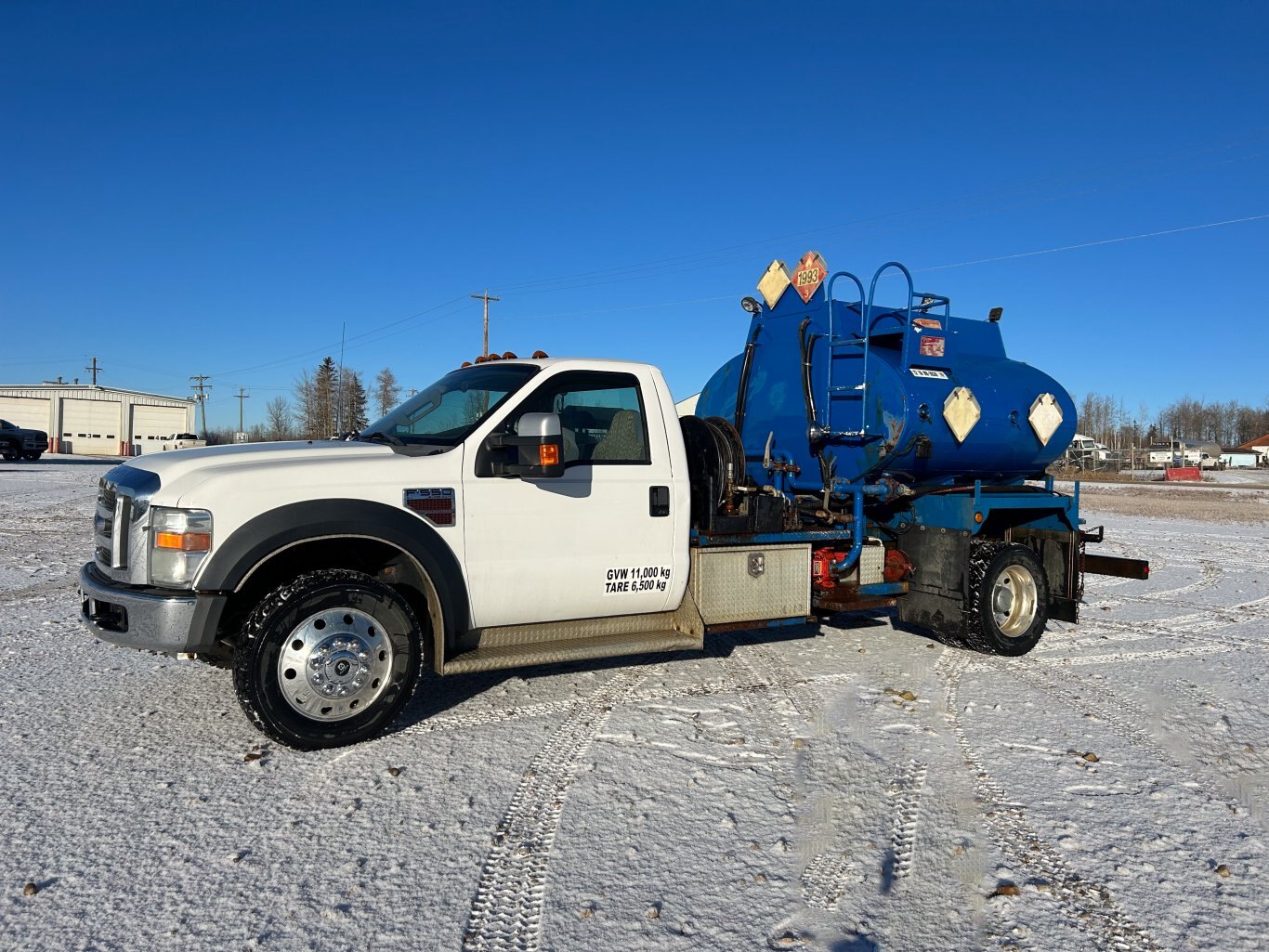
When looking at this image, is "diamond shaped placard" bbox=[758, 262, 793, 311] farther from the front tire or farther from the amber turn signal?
the amber turn signal

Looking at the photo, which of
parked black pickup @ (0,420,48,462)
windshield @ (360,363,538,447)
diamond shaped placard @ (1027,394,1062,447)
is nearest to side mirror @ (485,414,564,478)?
windshield @ (360,363,538,447)

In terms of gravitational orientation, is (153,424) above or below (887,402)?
above

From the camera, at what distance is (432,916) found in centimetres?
318

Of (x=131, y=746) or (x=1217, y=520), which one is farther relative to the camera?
(x=1217, y=520)

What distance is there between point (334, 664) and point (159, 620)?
0.87 metres

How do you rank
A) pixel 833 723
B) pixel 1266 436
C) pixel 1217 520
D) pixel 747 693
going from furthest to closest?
pixel 1266 436 → pixel 1217 520 → pixel 747 693 → pixel 833 723

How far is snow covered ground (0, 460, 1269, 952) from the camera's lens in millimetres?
3162

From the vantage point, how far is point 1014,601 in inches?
304

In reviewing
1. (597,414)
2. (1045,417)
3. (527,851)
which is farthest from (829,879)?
(1045,417)

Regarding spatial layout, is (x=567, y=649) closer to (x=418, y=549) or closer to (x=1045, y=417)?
(x=418, y=549)

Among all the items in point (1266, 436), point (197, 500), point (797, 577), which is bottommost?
point (797, 577)

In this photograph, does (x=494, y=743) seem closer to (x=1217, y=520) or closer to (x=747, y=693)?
(x=747, y=693)

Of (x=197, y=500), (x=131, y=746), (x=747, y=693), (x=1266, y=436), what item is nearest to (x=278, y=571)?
(x=197, y=500)

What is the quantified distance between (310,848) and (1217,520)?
2421cm
